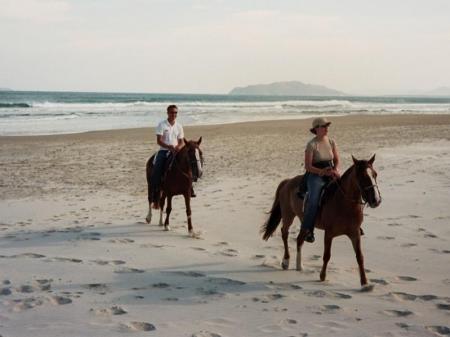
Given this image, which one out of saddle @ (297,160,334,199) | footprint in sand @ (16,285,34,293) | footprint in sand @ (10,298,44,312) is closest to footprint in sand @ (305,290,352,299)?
saddle @ (297,160,334,199)

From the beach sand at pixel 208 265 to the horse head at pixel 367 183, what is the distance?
1.02 metres

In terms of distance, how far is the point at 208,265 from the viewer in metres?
7.22

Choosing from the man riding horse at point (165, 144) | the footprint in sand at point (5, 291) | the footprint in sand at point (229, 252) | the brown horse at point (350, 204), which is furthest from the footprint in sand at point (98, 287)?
the man riding horse at point (165, 144)

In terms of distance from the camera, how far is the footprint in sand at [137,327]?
494 cm

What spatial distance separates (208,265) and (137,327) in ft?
7.59

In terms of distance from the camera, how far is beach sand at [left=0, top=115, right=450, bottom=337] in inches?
202

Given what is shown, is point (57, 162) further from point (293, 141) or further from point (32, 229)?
point (293, 141)

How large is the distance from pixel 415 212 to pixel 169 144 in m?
4.52

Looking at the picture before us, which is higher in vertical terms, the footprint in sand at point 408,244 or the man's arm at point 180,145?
the man's arm at point 180,145

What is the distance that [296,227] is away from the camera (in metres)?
9.30

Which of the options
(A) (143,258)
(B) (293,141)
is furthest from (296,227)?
(B) (293,141)

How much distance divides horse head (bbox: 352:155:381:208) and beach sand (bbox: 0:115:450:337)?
1.02m

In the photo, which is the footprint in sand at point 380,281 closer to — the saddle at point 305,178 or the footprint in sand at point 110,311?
the saddle at point 305,178

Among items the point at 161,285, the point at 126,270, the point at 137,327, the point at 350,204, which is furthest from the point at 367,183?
the point at 126,270
